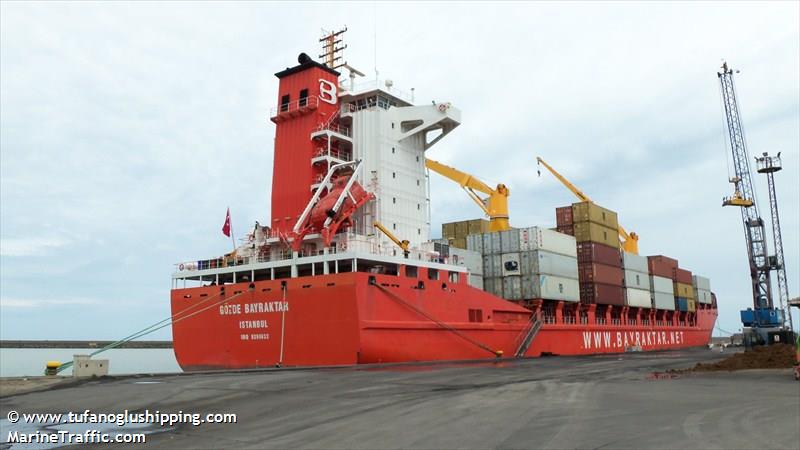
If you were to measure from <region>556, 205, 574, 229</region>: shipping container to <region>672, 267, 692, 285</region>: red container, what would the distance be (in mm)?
19567

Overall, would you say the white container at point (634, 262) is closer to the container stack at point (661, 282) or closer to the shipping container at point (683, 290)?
the container stack at point (661, 282)

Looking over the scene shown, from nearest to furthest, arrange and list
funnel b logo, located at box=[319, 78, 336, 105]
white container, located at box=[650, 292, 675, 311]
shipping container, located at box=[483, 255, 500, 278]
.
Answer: funnel b logo, located at box=[319, 78, 336, 105] < shipping container, located at box=[483, 255, 500, 278] < white container, located at box=[650, 292, 675, 311]

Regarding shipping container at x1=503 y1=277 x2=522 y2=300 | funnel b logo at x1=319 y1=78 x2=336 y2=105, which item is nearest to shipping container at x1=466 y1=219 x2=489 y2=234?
shipping container at x1=503 y1=277 x2=522 y2=300

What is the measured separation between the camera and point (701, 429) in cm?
858

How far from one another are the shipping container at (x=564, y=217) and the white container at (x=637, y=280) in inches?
290

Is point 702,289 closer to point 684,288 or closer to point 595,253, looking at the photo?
point 684,288

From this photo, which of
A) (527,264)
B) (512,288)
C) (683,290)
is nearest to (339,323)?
(512,288)

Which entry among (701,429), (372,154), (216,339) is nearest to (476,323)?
(372,154)

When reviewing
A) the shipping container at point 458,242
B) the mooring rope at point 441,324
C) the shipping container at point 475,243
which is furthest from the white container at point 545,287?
the shipping container at point 458,242

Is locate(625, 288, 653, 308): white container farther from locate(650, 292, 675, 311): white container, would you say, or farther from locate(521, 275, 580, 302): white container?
locate(521, 275, 580, 302): white container

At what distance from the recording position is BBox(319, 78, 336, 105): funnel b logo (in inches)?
1243

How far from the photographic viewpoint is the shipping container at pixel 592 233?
4386 cm

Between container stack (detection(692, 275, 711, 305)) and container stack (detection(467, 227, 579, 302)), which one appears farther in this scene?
container stack (detection(692, 275, 711, 305))

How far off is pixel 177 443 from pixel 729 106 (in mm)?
69239
